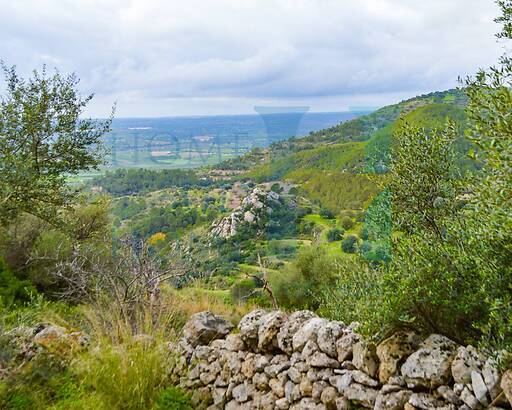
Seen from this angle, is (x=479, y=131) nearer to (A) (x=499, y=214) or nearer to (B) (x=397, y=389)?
(A) (x=499, y=214)

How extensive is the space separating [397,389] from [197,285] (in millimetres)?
6508

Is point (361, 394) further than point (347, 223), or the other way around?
point (347, 223)

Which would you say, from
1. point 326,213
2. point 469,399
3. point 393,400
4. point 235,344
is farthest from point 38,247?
point 326,213

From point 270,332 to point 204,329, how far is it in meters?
1.33

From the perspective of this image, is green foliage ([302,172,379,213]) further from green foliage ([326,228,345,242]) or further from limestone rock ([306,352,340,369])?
limestone rock ([306,352,340,369])

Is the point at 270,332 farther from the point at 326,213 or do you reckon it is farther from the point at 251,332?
the point at 326,213

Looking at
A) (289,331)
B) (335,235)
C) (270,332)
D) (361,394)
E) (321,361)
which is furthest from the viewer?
(335,235)

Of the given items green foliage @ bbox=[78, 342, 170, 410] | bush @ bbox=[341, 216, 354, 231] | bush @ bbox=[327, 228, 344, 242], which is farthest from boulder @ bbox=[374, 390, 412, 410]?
bush @ bbox=[341, 216, 354, 231]

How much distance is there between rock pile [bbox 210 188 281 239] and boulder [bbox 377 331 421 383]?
84.0ft

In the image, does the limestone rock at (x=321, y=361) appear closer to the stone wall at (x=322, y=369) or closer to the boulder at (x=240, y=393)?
the stone wall at (x=322, y=369)

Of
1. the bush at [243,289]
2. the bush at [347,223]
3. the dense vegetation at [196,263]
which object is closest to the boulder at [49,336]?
the dense vegetation at [196,263]

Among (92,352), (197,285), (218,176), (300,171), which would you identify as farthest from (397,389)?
(218,176)

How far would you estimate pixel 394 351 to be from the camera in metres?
3.40

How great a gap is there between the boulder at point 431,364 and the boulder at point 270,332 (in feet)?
5.68
